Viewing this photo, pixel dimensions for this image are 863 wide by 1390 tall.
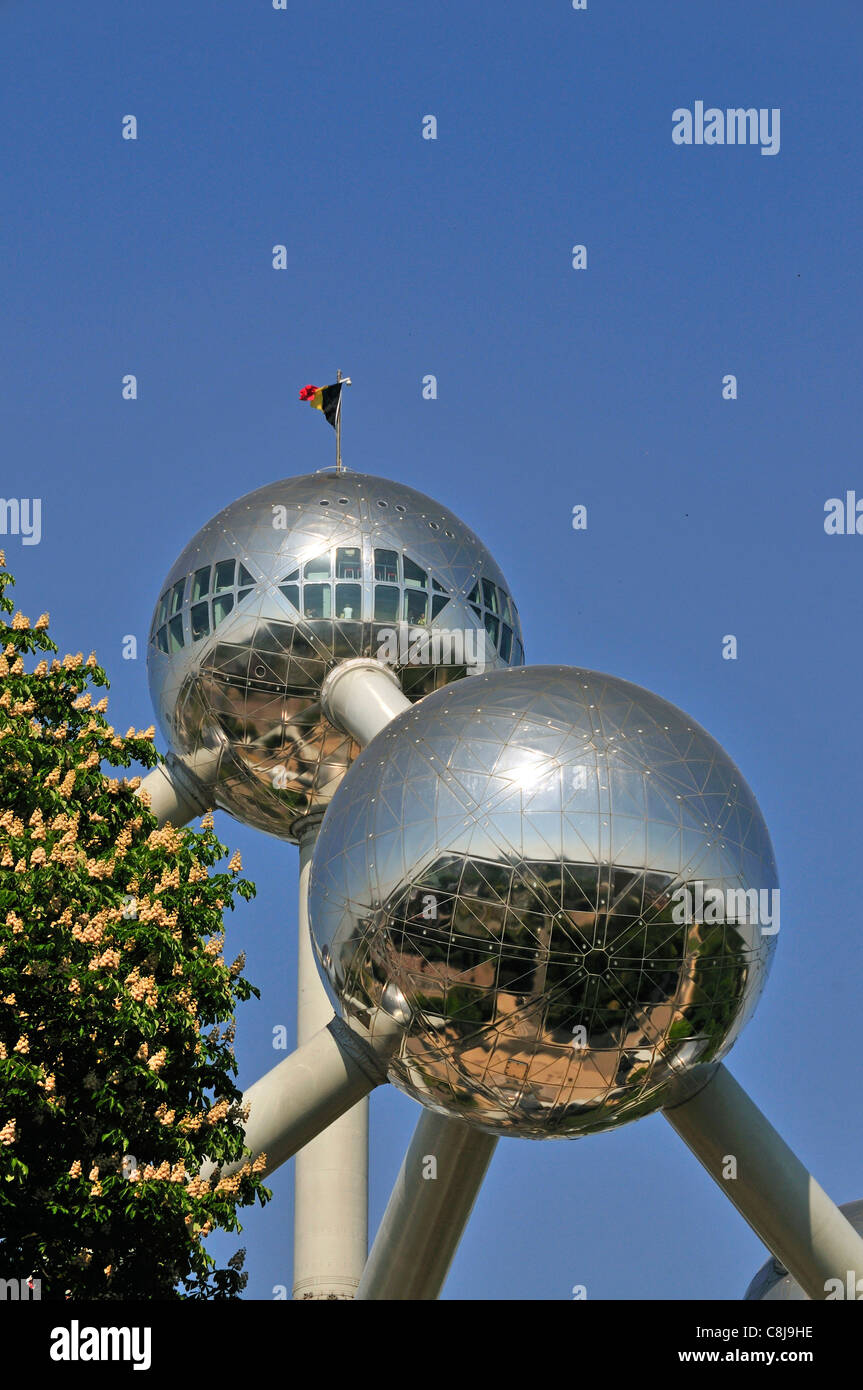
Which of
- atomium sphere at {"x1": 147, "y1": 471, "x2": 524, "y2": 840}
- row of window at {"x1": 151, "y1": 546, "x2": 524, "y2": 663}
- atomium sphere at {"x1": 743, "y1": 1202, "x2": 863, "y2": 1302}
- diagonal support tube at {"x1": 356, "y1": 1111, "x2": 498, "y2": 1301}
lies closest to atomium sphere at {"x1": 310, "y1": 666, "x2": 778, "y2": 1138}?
diagonal support tube at {"x1": 356, "y1": 1111, "x2": 498, "y2": 1301}

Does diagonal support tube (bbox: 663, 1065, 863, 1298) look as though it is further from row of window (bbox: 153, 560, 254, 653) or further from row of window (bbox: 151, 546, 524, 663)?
row of window (bbox: 153, 560, 254, 653)

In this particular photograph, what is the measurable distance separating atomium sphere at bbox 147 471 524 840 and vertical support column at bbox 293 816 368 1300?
1.23 m

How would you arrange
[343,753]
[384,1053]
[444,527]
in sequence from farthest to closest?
[444,527] < [343,753] < [384,1053]

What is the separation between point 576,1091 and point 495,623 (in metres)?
9.56

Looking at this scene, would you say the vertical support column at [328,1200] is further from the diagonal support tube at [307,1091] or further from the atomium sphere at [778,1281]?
the atomium sphere at [778,1281]

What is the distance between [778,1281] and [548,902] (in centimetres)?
810

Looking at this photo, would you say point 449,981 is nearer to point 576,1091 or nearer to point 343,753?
point 576,1091

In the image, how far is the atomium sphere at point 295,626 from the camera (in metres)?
24.3

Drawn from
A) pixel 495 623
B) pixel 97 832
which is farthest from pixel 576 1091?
pixel 495 623

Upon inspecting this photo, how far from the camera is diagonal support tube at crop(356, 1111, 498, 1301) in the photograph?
798 inches

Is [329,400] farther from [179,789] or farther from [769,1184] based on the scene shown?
[769,1184]
